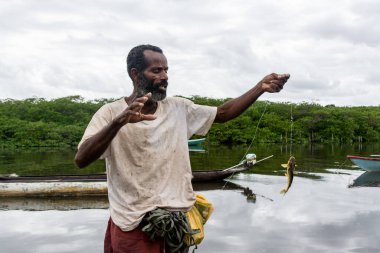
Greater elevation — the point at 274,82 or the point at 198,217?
the point at 274,82

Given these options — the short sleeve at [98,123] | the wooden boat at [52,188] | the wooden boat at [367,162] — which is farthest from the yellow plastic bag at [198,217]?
the wooden boat at [367,162]

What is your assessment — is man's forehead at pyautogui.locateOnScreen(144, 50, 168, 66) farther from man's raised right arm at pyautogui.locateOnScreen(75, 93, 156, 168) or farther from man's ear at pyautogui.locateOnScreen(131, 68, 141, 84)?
man's raised right arm at pyautogui.locateOnScreen(75, 93, 156, 168)

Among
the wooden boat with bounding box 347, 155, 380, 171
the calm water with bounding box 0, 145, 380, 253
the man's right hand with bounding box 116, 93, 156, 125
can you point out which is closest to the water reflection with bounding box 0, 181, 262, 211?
the calm water with bounding box 0, 145, 380, 253

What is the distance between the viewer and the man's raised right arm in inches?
94.3

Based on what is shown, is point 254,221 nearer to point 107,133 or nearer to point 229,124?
point 107,133

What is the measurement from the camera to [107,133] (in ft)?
8.17

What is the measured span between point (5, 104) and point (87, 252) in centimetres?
5937

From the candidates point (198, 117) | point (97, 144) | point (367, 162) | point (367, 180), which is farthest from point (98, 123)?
point (367, 162)

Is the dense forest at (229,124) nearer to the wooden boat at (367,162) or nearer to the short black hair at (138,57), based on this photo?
the wooden boat at (367,162)

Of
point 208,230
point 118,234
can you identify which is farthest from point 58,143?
point 118,234

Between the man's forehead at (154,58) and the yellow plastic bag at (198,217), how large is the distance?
38.5 inches

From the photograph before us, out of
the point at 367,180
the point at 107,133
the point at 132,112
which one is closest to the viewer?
the point at 132,112

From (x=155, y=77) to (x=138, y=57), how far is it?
6.6 inches

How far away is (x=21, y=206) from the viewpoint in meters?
→ 14.0
